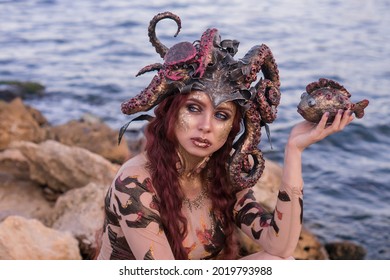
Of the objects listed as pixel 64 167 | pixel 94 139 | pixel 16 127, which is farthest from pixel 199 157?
pixel 16 127

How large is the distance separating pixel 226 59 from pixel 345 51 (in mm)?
11182

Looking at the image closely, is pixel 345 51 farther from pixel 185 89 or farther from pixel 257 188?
pixel 185 89

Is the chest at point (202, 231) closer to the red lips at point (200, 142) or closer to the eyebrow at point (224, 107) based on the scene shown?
the red lips at point (200, 142)

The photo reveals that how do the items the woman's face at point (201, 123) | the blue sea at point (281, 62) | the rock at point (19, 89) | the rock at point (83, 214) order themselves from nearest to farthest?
the woman's face at point (201, 123) < the rock at point (83, 214) < the blue sea at point (281, 62) < the rock at point (19, 89)

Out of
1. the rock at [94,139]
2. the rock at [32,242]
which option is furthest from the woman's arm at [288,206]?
the rock at [94,139]

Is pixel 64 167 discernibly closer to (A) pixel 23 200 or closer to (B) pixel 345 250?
(A) pixel 23 200

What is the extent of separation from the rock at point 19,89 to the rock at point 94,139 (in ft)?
12.3

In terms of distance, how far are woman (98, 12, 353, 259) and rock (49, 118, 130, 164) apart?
381 centimetres

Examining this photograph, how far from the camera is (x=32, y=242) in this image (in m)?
4.89

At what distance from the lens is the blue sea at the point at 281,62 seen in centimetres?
812

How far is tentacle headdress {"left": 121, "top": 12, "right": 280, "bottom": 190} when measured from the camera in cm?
341

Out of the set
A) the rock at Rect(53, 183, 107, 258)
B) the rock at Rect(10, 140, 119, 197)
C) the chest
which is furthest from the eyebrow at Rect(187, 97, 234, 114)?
the rock at Rect(10, 140, 119, 197)

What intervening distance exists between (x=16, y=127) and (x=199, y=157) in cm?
465

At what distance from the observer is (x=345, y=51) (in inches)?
559
